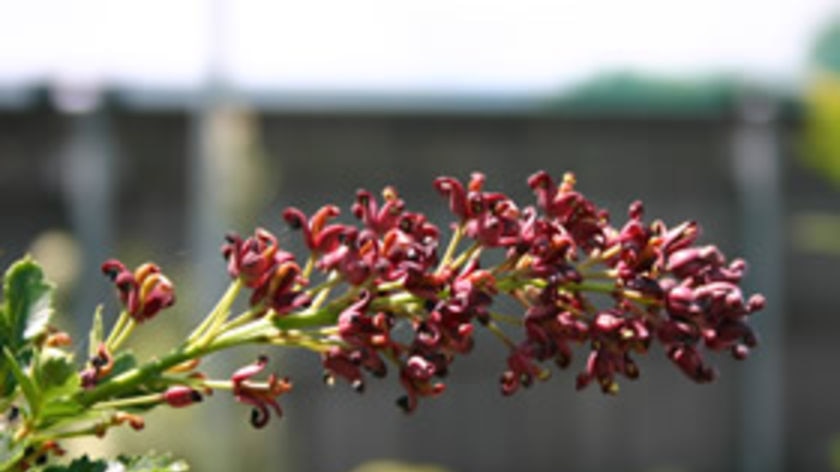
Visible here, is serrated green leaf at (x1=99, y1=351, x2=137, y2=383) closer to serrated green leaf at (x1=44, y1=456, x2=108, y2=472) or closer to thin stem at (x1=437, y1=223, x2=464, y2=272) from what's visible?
serrated green leaf at (x1=44, y1=456, x2=108, y2=472)

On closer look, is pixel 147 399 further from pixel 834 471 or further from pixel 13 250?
pixel 834 471

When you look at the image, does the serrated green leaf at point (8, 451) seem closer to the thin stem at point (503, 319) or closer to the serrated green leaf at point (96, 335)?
the serrated green leaf at point (96, 335)

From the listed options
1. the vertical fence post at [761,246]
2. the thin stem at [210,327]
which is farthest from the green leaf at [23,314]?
the vertical fence post at [761,246]

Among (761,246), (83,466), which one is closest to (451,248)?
(83,466)

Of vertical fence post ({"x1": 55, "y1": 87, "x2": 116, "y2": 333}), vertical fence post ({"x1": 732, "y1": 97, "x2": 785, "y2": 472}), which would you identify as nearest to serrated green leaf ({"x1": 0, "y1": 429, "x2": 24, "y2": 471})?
vertical fence post ({"x1": 55, "y1": 87, "x2": 116, "y2": 333})

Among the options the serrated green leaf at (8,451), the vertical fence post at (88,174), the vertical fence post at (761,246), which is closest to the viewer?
the serrated green leaf at (8,451)

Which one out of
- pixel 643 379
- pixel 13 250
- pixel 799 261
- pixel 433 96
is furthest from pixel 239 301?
pixel 799 261
